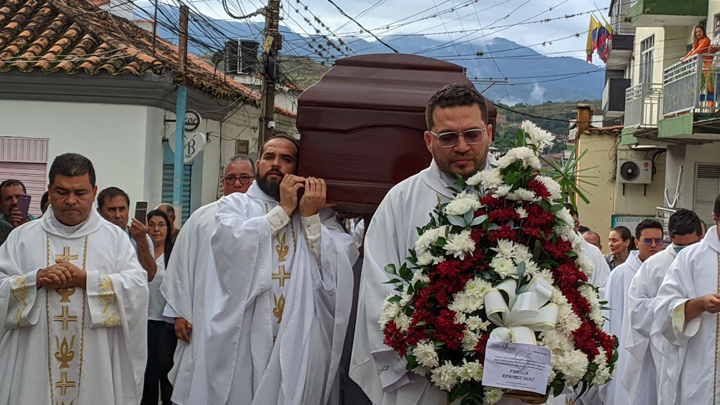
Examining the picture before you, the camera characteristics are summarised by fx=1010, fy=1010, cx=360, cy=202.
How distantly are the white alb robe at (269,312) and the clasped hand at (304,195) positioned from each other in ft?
0.19

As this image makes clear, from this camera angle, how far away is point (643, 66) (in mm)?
28109

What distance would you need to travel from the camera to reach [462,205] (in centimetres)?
414

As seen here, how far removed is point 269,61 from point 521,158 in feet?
46.8

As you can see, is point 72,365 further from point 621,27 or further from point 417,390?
point 621,27

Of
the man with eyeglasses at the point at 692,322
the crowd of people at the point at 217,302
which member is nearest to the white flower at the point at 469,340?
the crowd of people at the point at 217,302

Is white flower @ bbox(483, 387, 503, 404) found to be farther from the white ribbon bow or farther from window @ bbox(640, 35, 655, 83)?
window @ bbox(640, 35, 655, 83)

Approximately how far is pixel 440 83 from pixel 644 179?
23.0 metres

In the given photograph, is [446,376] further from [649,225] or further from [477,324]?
[649,225]

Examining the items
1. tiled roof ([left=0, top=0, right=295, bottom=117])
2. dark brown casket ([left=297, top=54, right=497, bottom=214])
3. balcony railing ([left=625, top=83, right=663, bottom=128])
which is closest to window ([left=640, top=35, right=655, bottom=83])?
balcony railing ([left=625, top=83, right=663, bottom=128])

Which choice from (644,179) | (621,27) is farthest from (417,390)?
(621,27)

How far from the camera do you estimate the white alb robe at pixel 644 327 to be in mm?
7375

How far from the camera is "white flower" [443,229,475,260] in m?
4.02

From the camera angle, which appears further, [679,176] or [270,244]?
[679,176]

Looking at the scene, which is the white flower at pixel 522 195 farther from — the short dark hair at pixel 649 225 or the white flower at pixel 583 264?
the short dark hair at pixel 649 225
